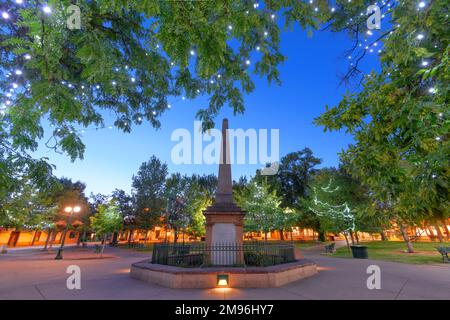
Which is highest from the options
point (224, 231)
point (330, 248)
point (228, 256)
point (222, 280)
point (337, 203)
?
point (337, 203)

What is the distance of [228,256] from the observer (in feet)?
33.2

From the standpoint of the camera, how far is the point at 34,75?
551 cm

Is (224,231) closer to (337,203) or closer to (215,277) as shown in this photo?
(215,277)

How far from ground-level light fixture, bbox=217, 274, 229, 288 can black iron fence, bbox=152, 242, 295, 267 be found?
1.58 m

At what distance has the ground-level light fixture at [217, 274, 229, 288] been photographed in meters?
7.70

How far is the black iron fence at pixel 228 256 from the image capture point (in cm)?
1009

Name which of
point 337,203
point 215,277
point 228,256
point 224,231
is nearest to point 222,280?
point 215,277

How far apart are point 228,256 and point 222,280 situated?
7.90ft

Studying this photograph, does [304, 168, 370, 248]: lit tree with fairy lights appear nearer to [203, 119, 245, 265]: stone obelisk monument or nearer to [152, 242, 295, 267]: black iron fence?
[152, 242, 295, 267]: black iron fence

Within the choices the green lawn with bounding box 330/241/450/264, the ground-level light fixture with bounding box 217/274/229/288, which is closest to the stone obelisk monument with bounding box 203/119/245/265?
the ground-level light fixture with bounding box 217/274/229/288

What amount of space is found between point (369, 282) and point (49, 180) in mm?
11051

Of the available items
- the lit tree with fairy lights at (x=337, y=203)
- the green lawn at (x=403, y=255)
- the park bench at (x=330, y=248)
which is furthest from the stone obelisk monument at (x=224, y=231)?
the park bench at (x=330, y=248)

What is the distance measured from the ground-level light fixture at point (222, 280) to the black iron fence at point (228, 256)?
1.58m
